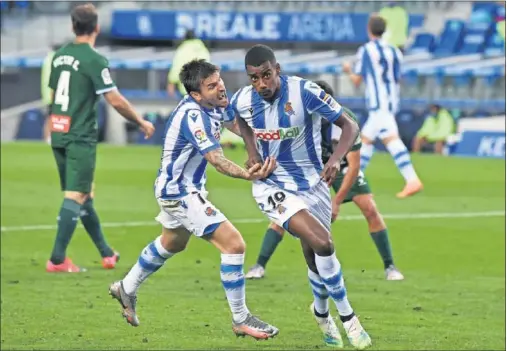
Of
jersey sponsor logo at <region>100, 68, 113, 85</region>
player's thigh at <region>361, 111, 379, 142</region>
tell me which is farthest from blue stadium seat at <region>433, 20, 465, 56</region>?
jersey sponsor logo at <region>100, 68, 113, 85</region>

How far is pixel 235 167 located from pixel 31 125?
2593 cm

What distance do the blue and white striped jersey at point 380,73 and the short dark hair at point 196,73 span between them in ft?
25.6

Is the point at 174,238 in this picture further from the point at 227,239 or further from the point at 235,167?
the point at 235,167

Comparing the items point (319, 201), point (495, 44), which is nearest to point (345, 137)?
point (319, 201)

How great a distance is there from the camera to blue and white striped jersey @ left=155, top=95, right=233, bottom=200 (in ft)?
31.1

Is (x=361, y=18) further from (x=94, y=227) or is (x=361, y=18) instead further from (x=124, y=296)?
(x=124, y=296)

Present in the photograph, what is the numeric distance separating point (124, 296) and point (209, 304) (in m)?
1.81

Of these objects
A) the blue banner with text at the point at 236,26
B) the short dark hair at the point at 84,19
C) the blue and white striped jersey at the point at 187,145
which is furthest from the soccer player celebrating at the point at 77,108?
the blue banner with text at the point at 236,26

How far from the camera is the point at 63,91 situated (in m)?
13.0

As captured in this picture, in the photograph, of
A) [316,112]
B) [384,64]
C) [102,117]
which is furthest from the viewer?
[102,117]

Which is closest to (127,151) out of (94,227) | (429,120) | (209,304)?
(429,120)

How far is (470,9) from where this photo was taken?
39281 millimetres

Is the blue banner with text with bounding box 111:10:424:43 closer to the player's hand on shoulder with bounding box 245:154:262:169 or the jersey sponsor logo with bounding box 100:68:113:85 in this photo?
the jersey sponsor logo with bounding box 100:68:113:85

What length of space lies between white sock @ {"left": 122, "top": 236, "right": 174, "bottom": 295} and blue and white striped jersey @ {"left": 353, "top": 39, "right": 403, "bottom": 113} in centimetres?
734
